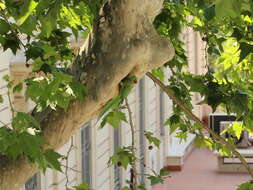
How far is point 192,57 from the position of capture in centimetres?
2906

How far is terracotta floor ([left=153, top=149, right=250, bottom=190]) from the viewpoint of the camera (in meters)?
20.5

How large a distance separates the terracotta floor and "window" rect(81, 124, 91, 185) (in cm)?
632

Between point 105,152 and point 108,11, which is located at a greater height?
point 108,11

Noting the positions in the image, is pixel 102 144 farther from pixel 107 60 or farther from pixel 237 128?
pixel 107 60

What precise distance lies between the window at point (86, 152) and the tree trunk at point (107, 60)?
850 centimetres

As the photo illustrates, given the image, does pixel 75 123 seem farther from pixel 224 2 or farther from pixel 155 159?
pixel 155 159

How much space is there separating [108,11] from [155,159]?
1651 cm

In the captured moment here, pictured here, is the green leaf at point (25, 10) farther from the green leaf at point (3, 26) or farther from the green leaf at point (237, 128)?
the green leaf at point (237, 128)

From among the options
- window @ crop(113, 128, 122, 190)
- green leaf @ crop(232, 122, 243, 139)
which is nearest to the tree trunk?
green leaf @ crop(232, 122, 243, 139)

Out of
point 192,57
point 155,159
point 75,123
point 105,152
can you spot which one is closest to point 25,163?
point 75,123

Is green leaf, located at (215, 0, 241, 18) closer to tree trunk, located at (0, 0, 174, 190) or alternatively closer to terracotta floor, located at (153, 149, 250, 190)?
tree trunk, located at (0, 0, 174, 190)

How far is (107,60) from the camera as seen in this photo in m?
4.57

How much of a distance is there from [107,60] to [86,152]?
30.0ft

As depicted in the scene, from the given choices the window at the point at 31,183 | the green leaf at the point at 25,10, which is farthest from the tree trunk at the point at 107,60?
the window at the point at 31,183
